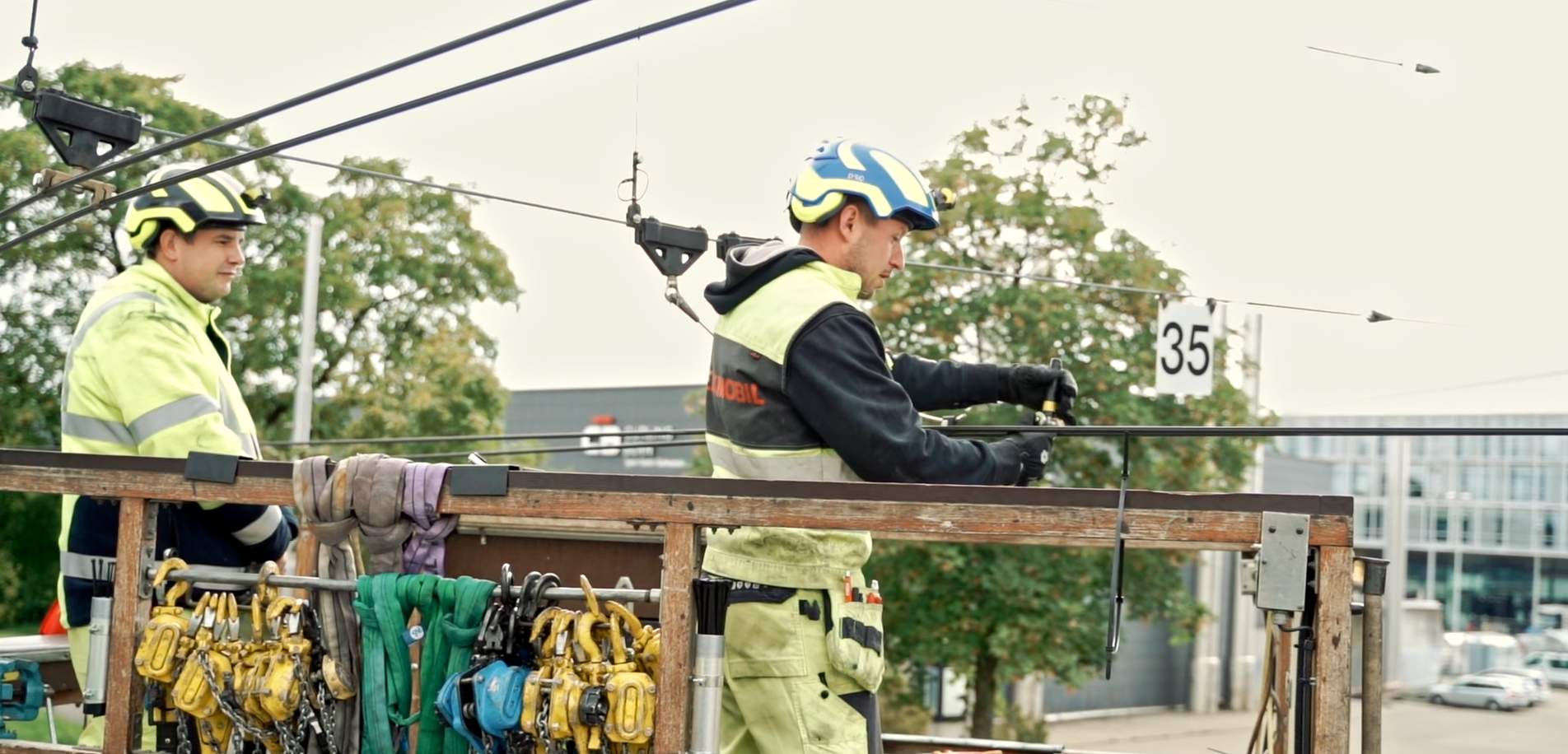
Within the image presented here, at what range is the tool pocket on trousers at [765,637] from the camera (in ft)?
12.5

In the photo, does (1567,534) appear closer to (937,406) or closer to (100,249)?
(100,249)

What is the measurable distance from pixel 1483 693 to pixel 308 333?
38406 mm

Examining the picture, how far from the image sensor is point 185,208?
16.0ft

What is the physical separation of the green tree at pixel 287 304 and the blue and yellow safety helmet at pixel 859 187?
16.7 metres

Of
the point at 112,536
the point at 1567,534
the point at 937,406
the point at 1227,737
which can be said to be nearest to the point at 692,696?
the point at 937,406

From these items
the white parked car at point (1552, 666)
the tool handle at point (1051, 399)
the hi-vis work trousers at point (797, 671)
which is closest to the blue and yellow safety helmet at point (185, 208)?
the hi-vis work trousers at point (797, 671)

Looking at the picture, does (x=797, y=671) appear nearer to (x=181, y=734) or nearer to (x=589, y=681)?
(x=589, y=681)

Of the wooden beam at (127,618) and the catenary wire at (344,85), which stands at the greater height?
the catenary wire at (344,85)

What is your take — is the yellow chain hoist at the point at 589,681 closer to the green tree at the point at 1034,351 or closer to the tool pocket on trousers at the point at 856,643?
the tool pocket on trousers at the point at 856,643

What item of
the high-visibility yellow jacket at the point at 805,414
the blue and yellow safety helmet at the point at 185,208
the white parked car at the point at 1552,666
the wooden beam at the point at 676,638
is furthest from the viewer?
the white parked car at the point at 1552,666

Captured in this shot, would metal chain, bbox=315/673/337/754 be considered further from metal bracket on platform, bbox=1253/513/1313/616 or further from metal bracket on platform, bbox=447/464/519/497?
metal bracket on platform, bbox=1253/513/1313/616

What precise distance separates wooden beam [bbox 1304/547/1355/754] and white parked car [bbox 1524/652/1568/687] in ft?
186

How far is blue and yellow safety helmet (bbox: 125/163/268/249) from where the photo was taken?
4.88 metres

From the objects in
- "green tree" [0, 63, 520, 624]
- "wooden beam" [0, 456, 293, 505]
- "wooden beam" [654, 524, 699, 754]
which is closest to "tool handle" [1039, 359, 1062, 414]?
"wooden beam" [654, 524, 699, 754]
